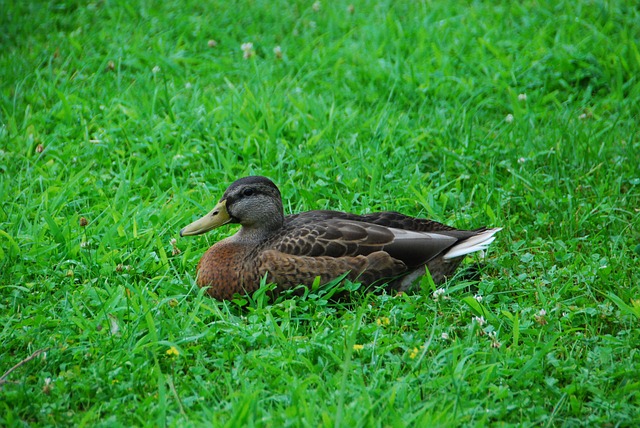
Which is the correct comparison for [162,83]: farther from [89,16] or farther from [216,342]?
[216,342]

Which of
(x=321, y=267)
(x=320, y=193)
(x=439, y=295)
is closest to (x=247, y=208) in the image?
(x=321, y=267)

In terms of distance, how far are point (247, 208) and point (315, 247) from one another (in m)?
0.46

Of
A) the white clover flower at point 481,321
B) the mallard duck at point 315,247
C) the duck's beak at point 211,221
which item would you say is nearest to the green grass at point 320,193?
the white clover flower at point 481,321

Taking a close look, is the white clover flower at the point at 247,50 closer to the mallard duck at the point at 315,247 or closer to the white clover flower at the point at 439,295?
the mallard duck at the point at 315,247

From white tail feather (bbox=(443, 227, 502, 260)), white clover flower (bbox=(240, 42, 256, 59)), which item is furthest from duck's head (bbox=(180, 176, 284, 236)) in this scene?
white clover flower (bbox=(240, 42, 256, 59))

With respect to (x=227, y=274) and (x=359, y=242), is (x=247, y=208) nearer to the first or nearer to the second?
(x=227, y=274)

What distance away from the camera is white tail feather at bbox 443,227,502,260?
4.21 meters

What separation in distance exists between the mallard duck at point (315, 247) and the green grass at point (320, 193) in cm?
13

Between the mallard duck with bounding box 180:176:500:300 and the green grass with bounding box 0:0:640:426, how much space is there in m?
0.13

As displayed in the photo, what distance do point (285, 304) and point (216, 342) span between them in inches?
17.4

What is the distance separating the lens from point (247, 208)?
4.37 meters

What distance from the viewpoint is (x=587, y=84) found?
6.49 meters

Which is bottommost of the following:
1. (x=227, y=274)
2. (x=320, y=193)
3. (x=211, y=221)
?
(x=320, y=193)

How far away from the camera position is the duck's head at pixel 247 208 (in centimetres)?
436
